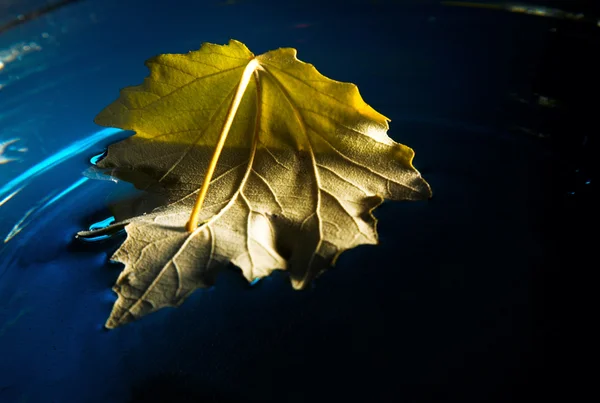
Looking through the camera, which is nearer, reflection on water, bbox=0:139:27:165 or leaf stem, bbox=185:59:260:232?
leaf stem, bbox=185:59:260:232

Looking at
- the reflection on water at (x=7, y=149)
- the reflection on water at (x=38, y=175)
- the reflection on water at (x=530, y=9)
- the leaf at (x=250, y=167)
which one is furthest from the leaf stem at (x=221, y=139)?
the reflection on water at (x=530, y=9)

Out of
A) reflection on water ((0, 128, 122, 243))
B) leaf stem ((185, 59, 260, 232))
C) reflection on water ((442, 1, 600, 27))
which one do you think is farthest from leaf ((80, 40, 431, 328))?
reflection on water ((442, 1, 600, 27))

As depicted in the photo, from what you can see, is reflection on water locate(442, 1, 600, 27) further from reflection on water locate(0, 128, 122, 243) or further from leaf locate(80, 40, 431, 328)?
reflection on water locate(0, 128, 122, 243)

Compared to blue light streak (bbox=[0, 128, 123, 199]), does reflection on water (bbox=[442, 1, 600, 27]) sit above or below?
above

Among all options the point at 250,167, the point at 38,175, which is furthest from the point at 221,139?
the point at 38,175

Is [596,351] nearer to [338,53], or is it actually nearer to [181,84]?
[181,84]

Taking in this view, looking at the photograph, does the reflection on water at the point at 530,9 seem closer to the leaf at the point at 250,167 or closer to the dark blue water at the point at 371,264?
the dark blue water at the point at 371,264
